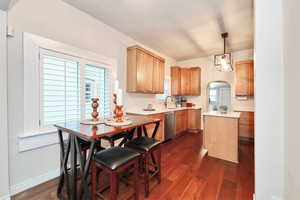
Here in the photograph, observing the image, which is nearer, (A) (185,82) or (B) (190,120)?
(B) (190,120)

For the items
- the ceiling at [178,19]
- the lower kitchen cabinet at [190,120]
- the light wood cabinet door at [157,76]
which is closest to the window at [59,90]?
the ceiling at [178,19]

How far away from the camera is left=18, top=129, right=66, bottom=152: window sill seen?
1616 mm

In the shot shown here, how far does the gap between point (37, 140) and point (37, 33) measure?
1.54 m

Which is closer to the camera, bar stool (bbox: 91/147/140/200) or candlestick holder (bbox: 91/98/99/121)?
bar stool (bbox: 91/147/140/200)

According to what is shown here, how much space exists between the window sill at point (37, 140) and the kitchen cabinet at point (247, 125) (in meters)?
4.67

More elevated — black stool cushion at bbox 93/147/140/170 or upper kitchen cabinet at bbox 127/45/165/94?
upper kitchen cabinet at bbox 127/45/165/94

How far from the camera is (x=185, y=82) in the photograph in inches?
193

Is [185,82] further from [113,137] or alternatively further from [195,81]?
[113,137]

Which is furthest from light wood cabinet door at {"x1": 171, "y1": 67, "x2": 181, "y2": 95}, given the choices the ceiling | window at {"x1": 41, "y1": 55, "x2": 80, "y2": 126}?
window at {"x1": 41, "y1": 55, "x2": 80, "y2": 126}

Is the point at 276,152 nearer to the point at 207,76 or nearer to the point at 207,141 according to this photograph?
the point at 207,141

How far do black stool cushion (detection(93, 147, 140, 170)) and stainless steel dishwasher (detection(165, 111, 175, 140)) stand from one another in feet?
7.18

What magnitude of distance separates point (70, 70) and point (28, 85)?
23.9 inches

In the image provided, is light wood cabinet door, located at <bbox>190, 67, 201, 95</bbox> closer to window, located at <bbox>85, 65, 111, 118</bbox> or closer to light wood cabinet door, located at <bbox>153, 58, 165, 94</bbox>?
light wood cabinet door, located at <bbox>153, 58, 165, 94</bbox>

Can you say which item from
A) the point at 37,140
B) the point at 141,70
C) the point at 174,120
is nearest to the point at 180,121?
the point at 174,120
